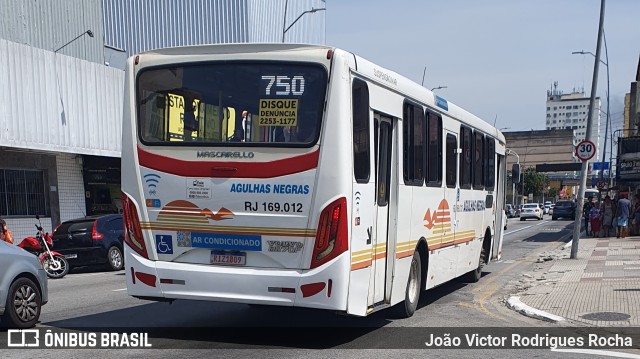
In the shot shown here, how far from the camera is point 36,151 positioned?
76.5 feet

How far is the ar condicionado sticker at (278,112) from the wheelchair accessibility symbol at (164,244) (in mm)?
1690

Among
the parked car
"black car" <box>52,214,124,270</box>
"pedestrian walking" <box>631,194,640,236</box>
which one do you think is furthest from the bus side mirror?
the parked car

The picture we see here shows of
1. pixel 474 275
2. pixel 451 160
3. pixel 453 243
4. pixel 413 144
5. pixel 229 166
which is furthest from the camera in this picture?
pixel 474 275

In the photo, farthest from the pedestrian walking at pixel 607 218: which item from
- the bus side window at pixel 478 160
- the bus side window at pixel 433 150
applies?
the bus side window at pixel 433 150

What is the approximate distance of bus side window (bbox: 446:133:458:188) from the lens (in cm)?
1141

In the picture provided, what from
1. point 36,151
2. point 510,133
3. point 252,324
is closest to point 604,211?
point 36,151

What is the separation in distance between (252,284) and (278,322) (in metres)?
2.15

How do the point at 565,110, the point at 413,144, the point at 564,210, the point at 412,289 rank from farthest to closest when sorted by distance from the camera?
the point at 565,110 < the point at 564,210 < the point at 412,289 < the point at 413,144

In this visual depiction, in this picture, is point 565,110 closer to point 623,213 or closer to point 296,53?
point 623,213

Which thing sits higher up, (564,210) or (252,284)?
(252,284)

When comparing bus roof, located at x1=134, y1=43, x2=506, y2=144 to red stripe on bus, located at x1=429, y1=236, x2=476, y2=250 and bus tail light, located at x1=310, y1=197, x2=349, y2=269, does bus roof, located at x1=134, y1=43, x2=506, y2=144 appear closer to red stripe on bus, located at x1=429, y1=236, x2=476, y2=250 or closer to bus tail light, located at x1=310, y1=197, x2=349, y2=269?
bus tail light, located at x1=310, y1=197, x2=349, y2=269

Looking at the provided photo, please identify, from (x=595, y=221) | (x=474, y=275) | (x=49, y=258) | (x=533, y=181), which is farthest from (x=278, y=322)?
(x=533, y=181)

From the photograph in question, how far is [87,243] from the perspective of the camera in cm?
1852

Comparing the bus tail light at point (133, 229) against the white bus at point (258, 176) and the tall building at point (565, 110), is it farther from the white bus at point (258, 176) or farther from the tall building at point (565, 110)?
the tall building at point (565, 110)
